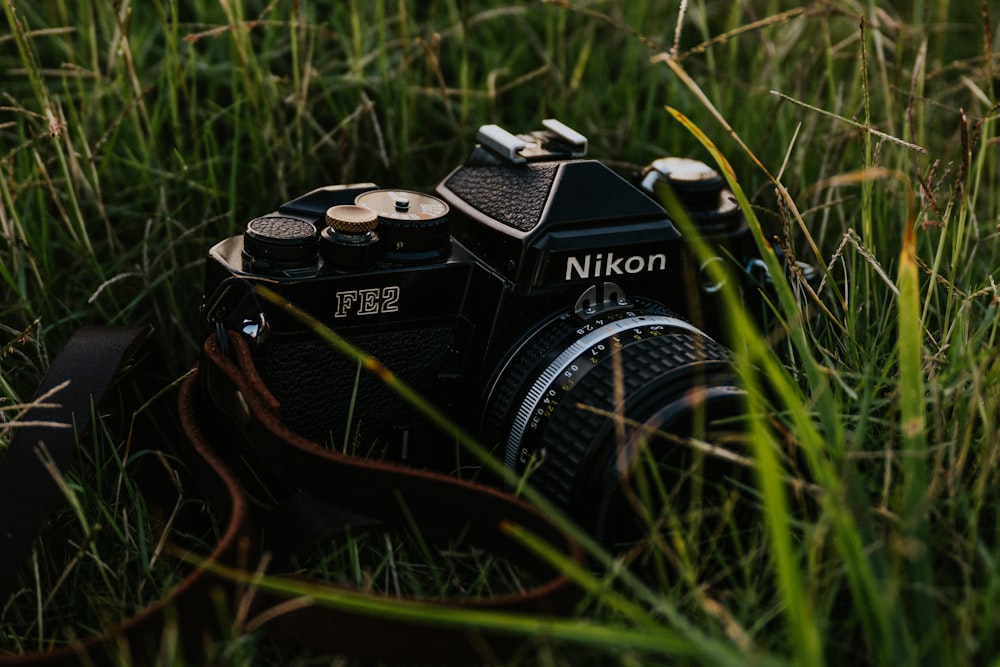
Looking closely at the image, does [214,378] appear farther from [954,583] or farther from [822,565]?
[954,583]

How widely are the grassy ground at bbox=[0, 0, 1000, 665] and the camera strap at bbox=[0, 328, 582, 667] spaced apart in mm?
45

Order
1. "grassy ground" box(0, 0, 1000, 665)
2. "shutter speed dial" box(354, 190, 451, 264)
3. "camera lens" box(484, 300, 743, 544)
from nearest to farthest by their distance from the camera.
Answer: "grassy ground" box(0, 0, 1000, 665) < "camera lens" box(484, 300, 743, 544) < "shutter speed dial" box(354, 190, 451, 264)

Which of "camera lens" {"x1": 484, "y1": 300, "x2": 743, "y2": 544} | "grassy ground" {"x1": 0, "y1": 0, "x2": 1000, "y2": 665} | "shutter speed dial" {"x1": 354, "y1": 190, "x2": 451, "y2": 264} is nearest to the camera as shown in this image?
"grassy ground" {"x1": 0, "y1": 0, "x2": 1000, "y2": 665}

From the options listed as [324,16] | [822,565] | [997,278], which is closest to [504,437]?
[822,565]

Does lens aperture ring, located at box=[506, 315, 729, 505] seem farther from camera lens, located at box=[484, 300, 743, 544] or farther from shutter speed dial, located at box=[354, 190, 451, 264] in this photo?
shutter speed dial, located at box=[354, 190, 451, 264]

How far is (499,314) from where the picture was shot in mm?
1135

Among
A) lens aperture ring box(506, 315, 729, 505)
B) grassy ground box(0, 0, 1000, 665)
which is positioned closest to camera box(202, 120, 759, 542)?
lens aperture ring box(506, 315, 729, 505)

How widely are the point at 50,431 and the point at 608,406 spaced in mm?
545

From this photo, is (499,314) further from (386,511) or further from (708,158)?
(708,158)

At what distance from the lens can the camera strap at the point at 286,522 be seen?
841 mm

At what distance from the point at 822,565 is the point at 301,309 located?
0.54m

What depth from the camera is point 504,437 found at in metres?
1.12

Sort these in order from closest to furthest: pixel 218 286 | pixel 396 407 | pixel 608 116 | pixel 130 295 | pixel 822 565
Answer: pixel 822 565
pixel 218 286
pixel 396 407
pixel 130 295
pixel 608 116

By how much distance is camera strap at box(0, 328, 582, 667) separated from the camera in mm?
841
